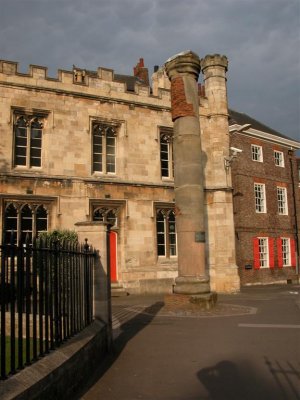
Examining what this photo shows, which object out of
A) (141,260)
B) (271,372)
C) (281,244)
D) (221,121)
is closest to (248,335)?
(271,372)

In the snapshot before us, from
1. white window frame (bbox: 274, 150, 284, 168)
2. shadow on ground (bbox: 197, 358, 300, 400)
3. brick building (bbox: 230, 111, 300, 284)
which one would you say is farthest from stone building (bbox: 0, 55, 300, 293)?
shadow on ground (bbox: 197, 358, 300, 400)

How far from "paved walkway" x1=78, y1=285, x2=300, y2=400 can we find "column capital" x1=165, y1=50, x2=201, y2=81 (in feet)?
25.9

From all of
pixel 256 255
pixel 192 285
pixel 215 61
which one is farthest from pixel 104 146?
pixel 256 255

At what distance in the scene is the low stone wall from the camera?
344 centimetres

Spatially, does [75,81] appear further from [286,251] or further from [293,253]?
[293,253]

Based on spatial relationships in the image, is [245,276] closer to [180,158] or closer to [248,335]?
[180,158]

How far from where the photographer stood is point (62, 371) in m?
4.38

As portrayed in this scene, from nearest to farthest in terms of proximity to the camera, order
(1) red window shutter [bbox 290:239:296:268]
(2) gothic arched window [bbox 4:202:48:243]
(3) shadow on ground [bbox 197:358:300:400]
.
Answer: (3) shadow on ground [bbox 197:358:300:400] → (2) gothic arched window [bbox 4:202:48:243] → (1) red window shutter [bbox 290:239:296:268]

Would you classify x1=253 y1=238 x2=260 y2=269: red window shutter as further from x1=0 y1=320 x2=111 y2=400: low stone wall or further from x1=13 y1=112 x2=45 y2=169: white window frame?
x1=0 y1=320 x2=111 y2=400: low stone wall

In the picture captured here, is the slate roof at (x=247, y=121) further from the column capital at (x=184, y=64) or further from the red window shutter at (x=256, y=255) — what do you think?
the column capital at (x=184, y=64)

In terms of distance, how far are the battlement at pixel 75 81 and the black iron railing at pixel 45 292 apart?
11509mm

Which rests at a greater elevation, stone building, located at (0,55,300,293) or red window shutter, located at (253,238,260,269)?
stone building, located at (0,55,300,293)

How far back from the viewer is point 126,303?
14.4 metres

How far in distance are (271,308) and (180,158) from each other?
18.0 ft
